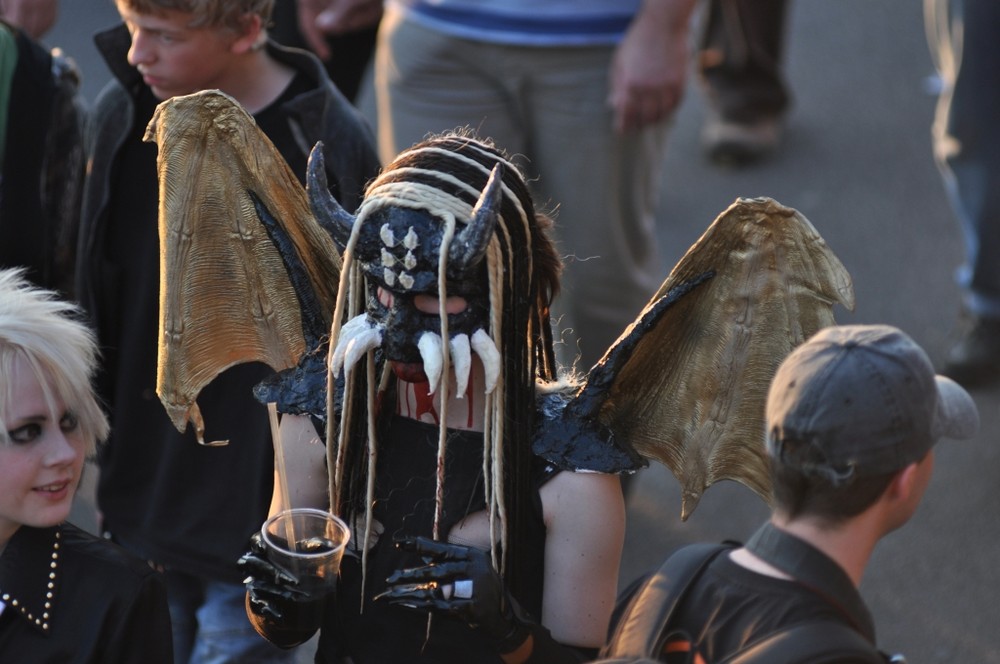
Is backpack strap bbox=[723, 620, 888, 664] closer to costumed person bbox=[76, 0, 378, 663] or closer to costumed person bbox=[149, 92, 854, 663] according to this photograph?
costumed person bbox=[149, 92, 854, 663]

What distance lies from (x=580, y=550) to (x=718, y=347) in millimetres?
434

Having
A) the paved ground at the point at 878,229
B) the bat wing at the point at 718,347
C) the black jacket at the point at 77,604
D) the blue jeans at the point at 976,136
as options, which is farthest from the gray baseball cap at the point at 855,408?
the blue jeans at the point at 976,136

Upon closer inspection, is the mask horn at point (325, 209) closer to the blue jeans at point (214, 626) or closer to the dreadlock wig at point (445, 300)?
the dreadlock wig at point (445, 300)

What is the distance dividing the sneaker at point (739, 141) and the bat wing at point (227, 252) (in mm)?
4668

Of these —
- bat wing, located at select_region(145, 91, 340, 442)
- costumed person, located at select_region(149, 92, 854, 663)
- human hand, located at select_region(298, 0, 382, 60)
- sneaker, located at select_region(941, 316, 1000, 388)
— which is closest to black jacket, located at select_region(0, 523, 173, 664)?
costumed person, located at select_region(149, 92, 854, 663)

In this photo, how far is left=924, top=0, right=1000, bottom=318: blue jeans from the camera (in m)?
4.94

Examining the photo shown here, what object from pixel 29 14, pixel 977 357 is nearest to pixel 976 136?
pixel 977 357

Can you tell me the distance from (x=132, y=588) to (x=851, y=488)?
130 centimetres

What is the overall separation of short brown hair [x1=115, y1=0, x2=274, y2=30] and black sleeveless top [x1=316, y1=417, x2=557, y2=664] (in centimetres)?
119

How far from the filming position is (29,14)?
3906 millimetres

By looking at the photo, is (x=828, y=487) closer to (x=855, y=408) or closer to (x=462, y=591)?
(x=855, y=408)

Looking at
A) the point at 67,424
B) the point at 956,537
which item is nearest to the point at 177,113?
the point at 67,424

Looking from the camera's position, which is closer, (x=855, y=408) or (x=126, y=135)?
(x=855, y=408)

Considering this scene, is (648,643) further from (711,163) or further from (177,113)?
(711,163)
